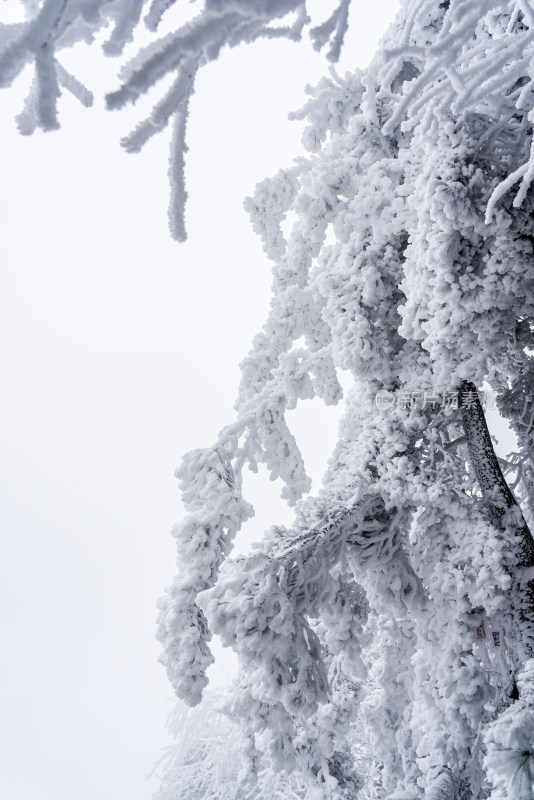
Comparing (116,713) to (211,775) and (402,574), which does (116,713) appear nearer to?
(211,775)

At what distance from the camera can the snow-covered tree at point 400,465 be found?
344cm

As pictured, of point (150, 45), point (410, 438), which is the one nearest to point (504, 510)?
point (410, 438)

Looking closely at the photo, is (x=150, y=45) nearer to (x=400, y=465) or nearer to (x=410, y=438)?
(x=400, y=465)

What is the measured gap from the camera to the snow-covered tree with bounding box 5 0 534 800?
3.44 meters

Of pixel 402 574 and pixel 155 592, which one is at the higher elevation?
pixel 155 592

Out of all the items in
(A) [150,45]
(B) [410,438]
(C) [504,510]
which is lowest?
(C) [504,510]

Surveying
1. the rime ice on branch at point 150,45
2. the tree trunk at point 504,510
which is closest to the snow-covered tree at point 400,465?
the tree trunk at point 504,510

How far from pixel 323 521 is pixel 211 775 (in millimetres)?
10522

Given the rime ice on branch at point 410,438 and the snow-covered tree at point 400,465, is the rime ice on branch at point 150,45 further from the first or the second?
the rime ice on branch at point 410,438

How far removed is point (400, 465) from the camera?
4.32 meters

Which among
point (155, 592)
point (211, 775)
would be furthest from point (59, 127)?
point (155, 592)

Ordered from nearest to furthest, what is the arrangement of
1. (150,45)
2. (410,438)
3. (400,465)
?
(150,45)
(400,465)
(410,438)

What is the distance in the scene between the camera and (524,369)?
5.37 m

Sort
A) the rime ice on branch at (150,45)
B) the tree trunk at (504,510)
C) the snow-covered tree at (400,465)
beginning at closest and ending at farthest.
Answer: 1. the rime ice on branch at (150,45)
2. the snow-covered tree at (400,465)
3. the tree trunk at (504,510)
